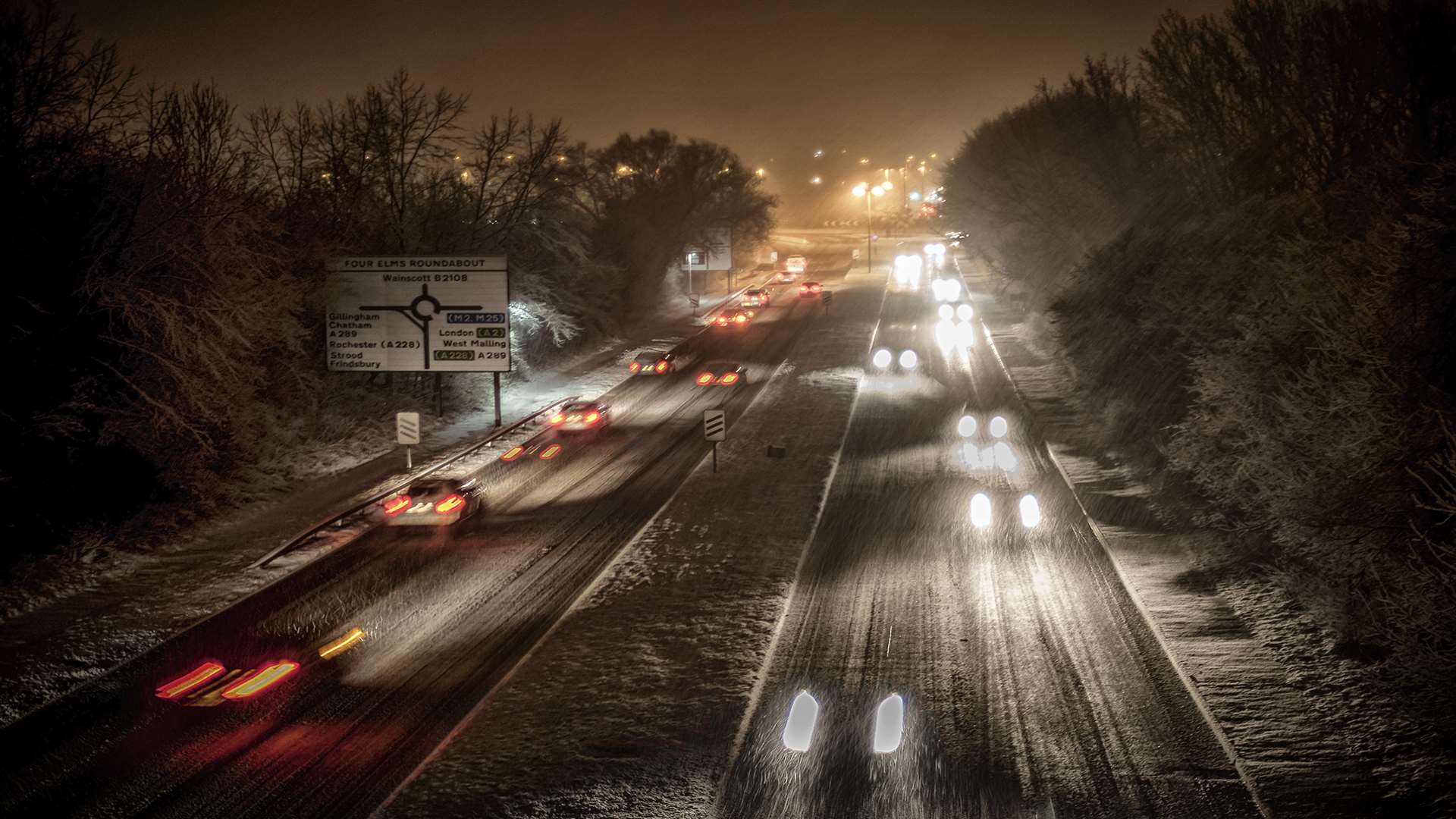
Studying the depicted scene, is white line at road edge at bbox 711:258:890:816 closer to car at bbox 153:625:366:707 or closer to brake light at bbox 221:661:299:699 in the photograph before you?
car at bbox 153:625:366:707

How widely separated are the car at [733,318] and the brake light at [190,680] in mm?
44849

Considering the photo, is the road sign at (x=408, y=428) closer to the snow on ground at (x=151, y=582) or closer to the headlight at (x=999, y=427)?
the snow on ground at (x=151, y=582)

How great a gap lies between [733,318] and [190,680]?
46.1 metres

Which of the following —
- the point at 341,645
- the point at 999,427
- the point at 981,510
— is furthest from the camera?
the point at 999,427

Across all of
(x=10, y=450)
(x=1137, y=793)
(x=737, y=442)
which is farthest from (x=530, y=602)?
(x=737, y=442)

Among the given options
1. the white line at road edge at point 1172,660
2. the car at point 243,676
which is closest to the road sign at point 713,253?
the white line at road edge at point 1172,660

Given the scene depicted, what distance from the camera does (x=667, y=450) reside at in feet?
83.1

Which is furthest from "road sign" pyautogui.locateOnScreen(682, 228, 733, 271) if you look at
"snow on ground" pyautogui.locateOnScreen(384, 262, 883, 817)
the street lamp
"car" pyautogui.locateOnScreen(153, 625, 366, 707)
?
"car" pyautogui.locateOnScreen(153, 625, 366, 707)

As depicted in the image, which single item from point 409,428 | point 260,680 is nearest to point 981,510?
point 260,680

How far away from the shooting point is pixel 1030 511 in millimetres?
18438

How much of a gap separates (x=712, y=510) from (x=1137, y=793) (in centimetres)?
1150

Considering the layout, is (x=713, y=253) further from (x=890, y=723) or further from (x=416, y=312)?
(x=890, y=723)

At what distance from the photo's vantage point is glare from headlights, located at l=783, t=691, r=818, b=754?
956 cm

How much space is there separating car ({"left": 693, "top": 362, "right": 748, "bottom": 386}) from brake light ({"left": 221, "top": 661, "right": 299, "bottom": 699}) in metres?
25.3
